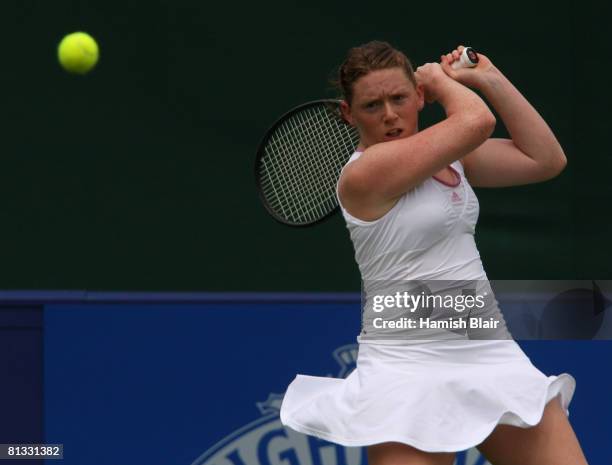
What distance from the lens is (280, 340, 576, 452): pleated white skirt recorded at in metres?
2.85

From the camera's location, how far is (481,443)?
118 inches

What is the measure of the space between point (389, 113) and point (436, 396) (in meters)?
0.59

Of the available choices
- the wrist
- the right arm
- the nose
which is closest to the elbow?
the wrist

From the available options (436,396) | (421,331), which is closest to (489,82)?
(421,331)

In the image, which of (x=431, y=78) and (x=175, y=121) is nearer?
(x=431, y=78)

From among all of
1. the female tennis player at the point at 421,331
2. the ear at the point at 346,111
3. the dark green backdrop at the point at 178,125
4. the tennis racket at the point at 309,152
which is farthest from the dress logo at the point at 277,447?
the ear at the point at 346,111

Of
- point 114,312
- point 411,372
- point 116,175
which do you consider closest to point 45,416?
point 114,312

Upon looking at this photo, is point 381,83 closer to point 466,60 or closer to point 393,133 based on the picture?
point 393,133

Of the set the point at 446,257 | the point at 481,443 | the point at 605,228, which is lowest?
the point at 481,443

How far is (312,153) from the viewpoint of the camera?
3.74 meters

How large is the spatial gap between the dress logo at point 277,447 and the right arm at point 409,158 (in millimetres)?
1581

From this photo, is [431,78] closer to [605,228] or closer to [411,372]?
[411,372]

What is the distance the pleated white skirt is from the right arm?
314 millimetres

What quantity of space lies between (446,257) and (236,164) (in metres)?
2.00
